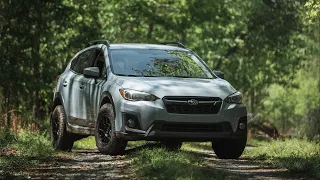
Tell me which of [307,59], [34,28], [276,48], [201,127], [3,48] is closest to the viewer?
[201,127]

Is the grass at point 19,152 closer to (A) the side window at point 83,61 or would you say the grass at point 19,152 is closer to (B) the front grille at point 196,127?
(A) the side window at point 83,61

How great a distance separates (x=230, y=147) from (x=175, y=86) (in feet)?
5.32

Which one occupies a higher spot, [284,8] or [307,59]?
[284,8]

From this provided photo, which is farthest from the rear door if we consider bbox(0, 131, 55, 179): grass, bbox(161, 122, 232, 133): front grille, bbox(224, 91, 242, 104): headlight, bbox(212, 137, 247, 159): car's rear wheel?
bbox(224, 91, 242, 104): headlight

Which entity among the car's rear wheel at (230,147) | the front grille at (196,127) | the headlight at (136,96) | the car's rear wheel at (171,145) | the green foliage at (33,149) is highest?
the headlight at (136,96)

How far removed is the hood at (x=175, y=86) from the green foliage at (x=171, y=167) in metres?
0.91

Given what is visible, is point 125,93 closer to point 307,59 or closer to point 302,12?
point 302,12

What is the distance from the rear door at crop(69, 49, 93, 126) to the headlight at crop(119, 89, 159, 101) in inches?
67.4

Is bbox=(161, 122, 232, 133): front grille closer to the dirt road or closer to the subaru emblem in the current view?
the subaru emblem

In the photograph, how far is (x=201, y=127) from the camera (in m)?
10.1

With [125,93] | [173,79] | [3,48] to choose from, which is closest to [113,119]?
[125,93]

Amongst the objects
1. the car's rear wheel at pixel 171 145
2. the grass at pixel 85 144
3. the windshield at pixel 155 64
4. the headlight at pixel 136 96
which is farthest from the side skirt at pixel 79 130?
the grass at pixel 85 144

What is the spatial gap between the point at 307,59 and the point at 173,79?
31088 mm

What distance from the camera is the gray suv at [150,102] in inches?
391
